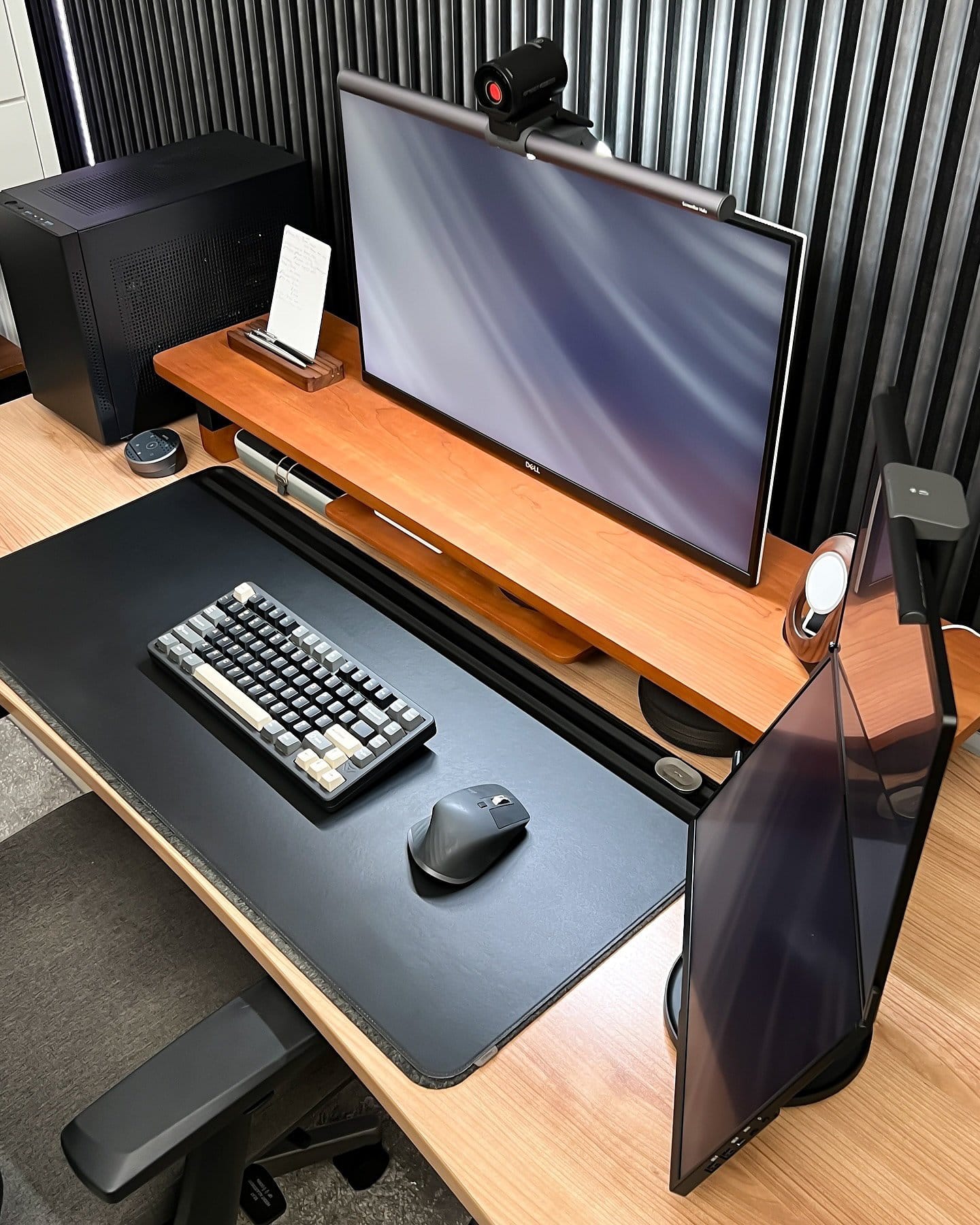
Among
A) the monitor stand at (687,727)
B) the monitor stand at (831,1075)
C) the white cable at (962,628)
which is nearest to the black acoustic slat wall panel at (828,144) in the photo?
the white cable at (962,628)

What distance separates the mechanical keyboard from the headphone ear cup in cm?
38

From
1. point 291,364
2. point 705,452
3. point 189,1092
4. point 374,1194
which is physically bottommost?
point 374,1194

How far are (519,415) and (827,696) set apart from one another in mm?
627

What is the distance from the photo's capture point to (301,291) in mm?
1558

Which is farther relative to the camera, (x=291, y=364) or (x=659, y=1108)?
(x=291, y=364)

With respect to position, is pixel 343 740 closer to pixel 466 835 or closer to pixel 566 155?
pixel 466 835

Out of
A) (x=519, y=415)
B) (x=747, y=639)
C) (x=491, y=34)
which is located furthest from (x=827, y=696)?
(x=491, y=34)

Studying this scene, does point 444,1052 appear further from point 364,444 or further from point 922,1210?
point 364,444

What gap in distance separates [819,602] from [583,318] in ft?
1.27

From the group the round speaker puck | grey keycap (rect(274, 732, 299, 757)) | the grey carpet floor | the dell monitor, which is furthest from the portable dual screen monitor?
the grey carpet floor

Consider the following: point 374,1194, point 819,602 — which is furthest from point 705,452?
point 374,1194

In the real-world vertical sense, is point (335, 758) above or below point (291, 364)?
below

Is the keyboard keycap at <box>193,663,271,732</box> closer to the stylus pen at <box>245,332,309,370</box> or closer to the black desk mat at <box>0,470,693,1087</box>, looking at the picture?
the black desk mat at <box>0,470,693,1087</box>

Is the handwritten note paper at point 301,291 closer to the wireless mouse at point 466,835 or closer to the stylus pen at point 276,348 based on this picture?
the stylus pen at point 276,348
